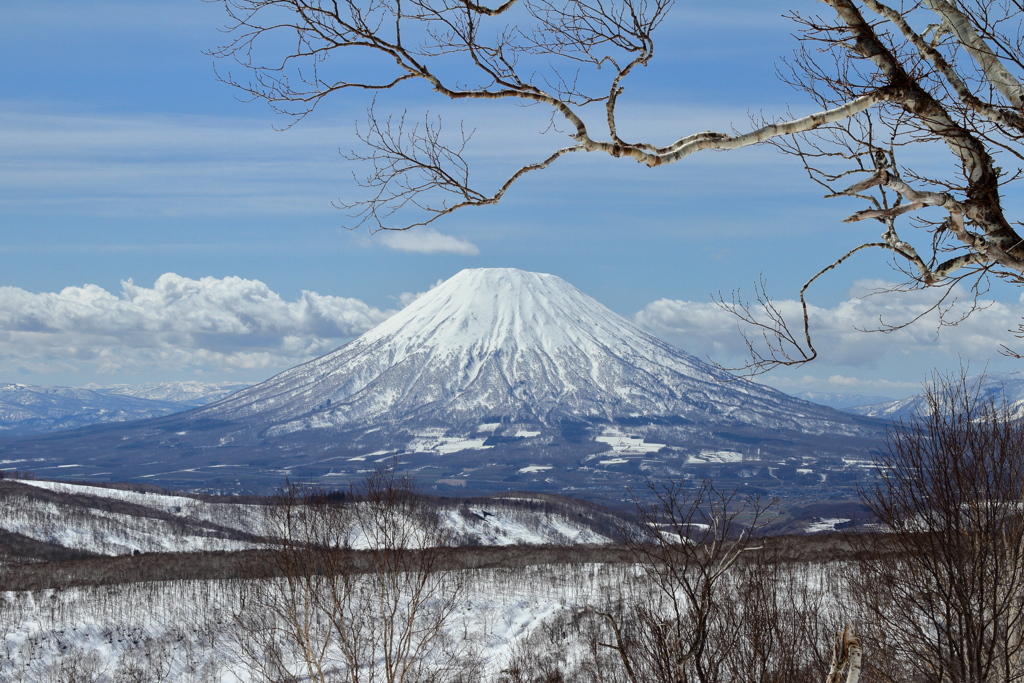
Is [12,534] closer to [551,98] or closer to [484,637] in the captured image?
[484,637]

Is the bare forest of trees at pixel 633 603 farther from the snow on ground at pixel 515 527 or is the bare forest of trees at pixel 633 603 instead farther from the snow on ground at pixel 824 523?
the snow on ground at pixel 824 523

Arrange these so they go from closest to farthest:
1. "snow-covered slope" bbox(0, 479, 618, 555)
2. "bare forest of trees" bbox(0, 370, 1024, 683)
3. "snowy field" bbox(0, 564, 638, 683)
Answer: "bare forest of trees" bbox(0, 370, 1024, 683)
"snowy field" bbox(0, 564, 638, 683)
"snow-covered slope" bbox(0, 479, 618, 555)

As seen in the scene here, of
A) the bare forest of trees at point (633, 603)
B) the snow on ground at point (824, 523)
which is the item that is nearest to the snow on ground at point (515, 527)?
the bare forest of trees at point (633, 603)

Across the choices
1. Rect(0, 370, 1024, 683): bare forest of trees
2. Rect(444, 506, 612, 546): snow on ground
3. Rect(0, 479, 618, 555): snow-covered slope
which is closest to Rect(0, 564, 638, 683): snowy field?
Rect(0, 370, 1024, 683): bare forest of trees

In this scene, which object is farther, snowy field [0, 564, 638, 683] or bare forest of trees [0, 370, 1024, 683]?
snowy field [0, 564, 638, 683]

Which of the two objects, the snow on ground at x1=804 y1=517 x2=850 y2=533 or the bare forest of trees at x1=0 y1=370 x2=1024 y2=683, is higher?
the bare forest of trees at x1=0 y1=370 x2=1024 y2=683

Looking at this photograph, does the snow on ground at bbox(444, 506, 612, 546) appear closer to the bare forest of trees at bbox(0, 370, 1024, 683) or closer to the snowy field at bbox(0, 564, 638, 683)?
the bare forest of trees at bbox(0, 370, 1024, 683)

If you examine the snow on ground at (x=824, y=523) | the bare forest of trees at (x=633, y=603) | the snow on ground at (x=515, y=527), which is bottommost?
the snow on ground at (x=824, y=523)

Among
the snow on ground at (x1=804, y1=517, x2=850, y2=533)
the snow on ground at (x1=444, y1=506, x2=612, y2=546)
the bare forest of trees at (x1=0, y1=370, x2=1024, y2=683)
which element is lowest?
the snow on ground at (x1=804, y1=517, x2=850, y2=533)

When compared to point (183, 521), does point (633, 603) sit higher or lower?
lower

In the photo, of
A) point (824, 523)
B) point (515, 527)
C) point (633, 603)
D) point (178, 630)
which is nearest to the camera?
point (178, 630)

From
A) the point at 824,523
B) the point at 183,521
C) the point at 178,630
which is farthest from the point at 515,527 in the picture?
the point at 178,630

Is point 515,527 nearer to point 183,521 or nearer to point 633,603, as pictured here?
point 183,521

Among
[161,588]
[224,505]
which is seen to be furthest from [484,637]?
[224,505]
